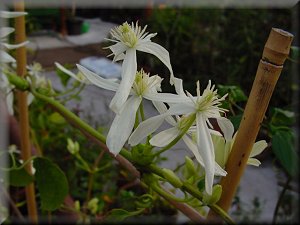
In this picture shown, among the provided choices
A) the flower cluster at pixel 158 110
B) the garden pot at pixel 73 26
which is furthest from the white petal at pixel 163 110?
the garden pot at pixel 73 26

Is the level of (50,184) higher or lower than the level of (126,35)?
lower

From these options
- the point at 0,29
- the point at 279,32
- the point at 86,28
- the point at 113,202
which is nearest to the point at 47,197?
the point at 0,29

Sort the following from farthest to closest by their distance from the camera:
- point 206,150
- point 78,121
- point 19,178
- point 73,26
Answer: point 73,26 < point 19,178 < point 78,121 < point 206,150

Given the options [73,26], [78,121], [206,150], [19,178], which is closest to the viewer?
[206,150]

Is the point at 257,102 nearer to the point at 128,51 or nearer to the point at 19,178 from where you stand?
the point at 128,51

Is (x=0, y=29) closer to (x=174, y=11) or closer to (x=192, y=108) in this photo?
(x=192, y=108)

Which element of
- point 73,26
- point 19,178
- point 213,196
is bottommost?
point 73,26

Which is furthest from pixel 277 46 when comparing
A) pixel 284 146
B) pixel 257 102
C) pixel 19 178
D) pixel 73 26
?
pixel 73 26
